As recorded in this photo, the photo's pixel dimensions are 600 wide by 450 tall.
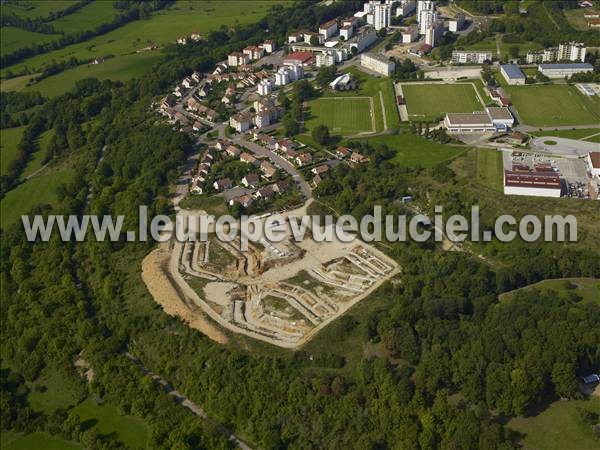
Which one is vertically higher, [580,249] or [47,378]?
[580,249]

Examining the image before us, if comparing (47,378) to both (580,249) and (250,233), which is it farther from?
(580,249)

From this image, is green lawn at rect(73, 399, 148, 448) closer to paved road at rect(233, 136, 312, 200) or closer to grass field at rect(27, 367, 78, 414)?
grass field at rect(27, 367, 78, 414)

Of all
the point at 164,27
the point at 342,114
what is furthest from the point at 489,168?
the point at 164,27

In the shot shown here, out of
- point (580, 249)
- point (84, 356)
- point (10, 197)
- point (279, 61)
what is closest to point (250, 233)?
point (84, 356)

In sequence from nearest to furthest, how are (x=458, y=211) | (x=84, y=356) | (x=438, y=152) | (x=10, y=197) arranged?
(x=84, y=356), (x=458, y=211), (x=438, y=152), (x=10, y=197)

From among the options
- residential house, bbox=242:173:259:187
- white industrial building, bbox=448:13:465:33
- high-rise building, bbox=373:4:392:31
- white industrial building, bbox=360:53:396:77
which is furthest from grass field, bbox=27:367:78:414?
high-rise building, bbox=373:4:392:31

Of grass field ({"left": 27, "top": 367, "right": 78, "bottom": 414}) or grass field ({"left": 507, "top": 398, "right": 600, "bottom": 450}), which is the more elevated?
grass field ({"left": 507, "top": 398, "right": 600, "bottom": 450})

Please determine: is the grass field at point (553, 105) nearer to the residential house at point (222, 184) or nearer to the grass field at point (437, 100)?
the grass field at point (437, 100)
